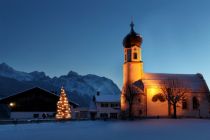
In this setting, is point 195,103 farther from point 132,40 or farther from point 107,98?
point 107,98

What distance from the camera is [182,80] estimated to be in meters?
74.4

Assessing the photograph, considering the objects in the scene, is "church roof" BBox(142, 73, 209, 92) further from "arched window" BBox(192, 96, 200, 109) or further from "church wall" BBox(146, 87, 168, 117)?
"arched window" BBox(192, 96, 200, 109)

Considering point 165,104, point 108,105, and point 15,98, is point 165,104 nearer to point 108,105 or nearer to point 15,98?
point 108,105

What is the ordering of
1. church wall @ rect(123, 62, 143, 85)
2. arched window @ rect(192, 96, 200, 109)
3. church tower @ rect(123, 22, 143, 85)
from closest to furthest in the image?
arched window @ rect(192, 96, 200, 109) < church wall @ rect(123, 62, 143, 85) < church tower @ rect(123, 22, 143, 85)

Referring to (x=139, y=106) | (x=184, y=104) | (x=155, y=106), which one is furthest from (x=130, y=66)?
(x=184, y=104)

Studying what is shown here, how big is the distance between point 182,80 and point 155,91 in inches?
347

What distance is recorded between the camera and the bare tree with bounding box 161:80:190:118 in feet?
222

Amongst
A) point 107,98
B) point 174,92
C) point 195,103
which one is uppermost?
point 174,92

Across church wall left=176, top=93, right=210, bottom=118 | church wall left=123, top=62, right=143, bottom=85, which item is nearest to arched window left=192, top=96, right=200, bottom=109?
church wall left=176, top=93, right=210, bottom=118

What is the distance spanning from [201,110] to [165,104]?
9278 millimetres

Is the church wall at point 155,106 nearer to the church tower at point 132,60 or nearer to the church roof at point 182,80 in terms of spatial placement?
the church roof at point 182,80

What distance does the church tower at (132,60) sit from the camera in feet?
242

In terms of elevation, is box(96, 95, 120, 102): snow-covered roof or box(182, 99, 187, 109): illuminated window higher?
box(96, 95, 120, 102): snow-covered roof

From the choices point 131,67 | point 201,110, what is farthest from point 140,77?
point 201,110
